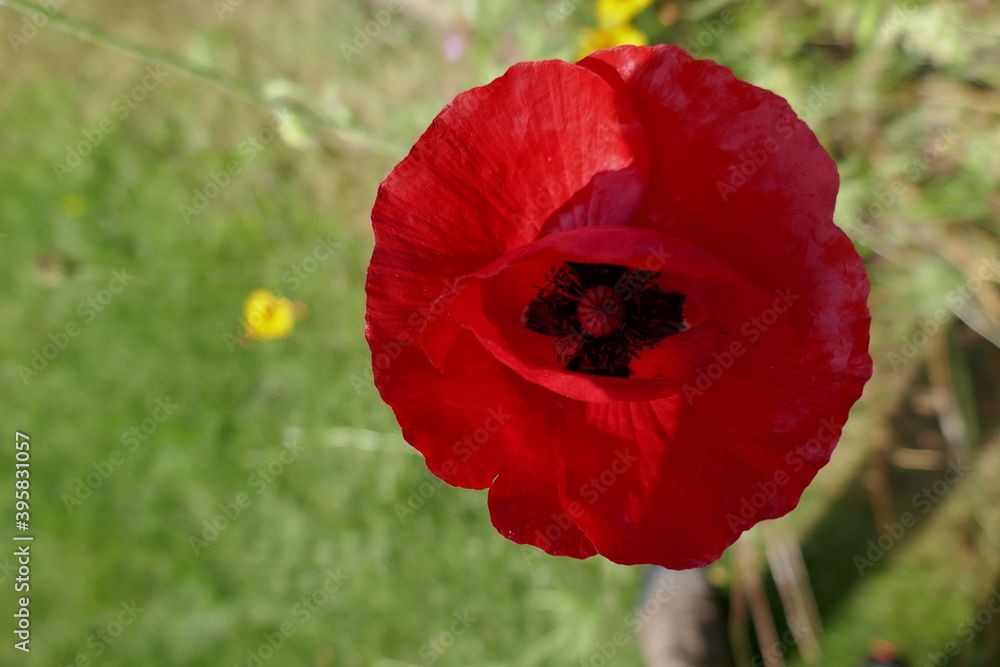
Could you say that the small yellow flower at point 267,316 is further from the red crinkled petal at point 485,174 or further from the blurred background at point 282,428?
the red crinkled petal at point 485,174

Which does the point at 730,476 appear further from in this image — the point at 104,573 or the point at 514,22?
the point at 104,573

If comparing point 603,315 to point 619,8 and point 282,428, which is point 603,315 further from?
point 282,428

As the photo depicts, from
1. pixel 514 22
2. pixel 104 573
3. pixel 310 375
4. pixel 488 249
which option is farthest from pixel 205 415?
pixel 488 249

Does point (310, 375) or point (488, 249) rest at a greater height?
point (488, 249)

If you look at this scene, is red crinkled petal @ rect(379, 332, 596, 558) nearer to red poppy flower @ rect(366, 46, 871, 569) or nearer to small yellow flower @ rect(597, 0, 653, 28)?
red poppy flower @ rect(366, 46, 871, 569)

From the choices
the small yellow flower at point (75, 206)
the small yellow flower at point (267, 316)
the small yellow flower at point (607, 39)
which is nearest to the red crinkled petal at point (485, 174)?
the small yellow flower at point (607, 39)
